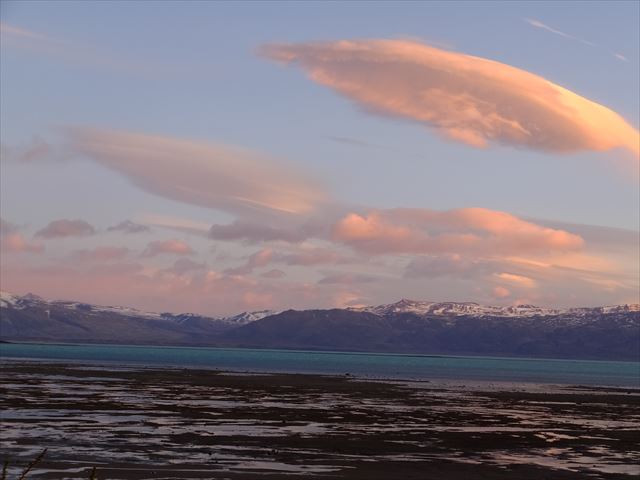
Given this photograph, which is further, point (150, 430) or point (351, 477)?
point (150, 430)

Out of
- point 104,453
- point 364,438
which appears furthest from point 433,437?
point 104,453

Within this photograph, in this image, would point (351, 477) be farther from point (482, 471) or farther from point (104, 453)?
point (104, 453)

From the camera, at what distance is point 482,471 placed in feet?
114

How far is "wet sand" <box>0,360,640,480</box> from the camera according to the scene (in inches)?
1328

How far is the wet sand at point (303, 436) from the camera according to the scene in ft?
111

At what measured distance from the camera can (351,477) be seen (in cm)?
3206

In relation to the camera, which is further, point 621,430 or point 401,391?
point 401,391

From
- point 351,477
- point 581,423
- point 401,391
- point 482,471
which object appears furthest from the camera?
point 401,391

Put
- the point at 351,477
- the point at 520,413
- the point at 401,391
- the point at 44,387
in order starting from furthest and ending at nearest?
the point at 401,391 → the point at 44,387 → the point at 520,413 → the point at 351,477

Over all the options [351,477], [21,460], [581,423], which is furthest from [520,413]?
[21,460]

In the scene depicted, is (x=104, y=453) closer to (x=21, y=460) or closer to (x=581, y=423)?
(x=21, y=460)

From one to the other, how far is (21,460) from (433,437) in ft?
67.6

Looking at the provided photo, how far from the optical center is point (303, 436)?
143 feet

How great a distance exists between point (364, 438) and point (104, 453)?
43.5 ft
